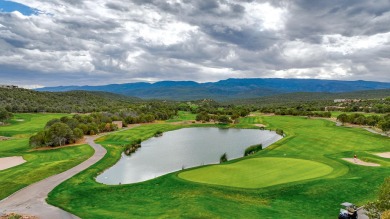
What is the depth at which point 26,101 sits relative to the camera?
156250mm

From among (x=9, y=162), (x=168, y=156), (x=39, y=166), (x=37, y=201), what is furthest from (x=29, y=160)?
(x=37, y=201)

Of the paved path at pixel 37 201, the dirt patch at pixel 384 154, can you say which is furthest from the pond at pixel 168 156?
the dirt patch at pixel 384 154

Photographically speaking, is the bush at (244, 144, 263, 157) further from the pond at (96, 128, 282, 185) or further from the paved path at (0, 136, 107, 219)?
the paved path at (0, 136, 107, 219)

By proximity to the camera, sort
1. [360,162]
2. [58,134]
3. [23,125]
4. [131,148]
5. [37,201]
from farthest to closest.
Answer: [23,125] → [131,148] → [58,134] → [360,162] → [37,201]

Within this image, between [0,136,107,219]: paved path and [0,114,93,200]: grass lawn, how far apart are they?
60.4 inches

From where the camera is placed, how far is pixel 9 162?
54.5 metres

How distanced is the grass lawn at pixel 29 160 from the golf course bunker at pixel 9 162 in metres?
1.16

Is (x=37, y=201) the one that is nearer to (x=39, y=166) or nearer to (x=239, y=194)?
(x=39, y=166)

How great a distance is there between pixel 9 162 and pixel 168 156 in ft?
91.9

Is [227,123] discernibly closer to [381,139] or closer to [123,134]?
[123,134]

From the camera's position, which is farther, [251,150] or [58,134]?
[58,134]

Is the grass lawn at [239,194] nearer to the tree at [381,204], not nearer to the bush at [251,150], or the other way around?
the tree at [381,204]

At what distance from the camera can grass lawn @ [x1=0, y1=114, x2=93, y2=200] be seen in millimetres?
41344

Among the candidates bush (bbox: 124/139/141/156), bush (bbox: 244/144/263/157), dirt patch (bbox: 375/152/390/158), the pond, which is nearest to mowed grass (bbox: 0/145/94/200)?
the pond
